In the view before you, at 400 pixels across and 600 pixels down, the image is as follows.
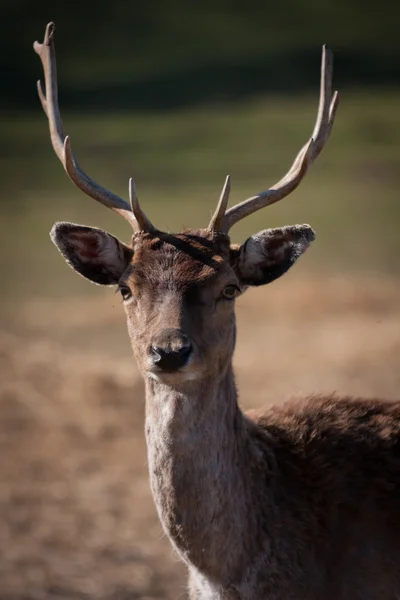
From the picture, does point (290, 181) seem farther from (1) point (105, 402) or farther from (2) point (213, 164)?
(2) point (213, 164)

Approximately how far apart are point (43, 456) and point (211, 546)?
16.7ft

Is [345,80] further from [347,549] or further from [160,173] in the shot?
[347,549]

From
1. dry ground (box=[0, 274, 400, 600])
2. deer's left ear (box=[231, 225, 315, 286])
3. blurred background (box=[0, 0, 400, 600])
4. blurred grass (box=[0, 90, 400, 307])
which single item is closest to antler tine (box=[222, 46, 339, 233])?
deer's left ear (box=[231, 225, 315, 286])

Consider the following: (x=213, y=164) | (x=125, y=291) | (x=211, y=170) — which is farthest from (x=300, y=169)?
(x=213, y=164)

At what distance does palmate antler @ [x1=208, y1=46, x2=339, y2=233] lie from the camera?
17.3ft

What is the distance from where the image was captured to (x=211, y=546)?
16.3ft

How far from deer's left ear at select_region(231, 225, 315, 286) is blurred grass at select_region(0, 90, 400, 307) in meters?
10.6

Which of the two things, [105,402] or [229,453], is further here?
[105,402]

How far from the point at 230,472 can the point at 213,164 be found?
41.2 ft

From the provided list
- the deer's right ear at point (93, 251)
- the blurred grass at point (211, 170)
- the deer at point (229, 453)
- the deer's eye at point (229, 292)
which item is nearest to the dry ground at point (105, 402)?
the blurred grass at point (211, 170)

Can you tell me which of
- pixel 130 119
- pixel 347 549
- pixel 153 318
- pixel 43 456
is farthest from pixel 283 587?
pixel 130 119

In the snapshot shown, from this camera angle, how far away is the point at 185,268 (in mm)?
5031

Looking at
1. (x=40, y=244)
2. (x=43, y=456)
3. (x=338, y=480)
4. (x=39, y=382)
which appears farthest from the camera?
(x=40, y=244)

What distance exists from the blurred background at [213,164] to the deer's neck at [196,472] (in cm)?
604
